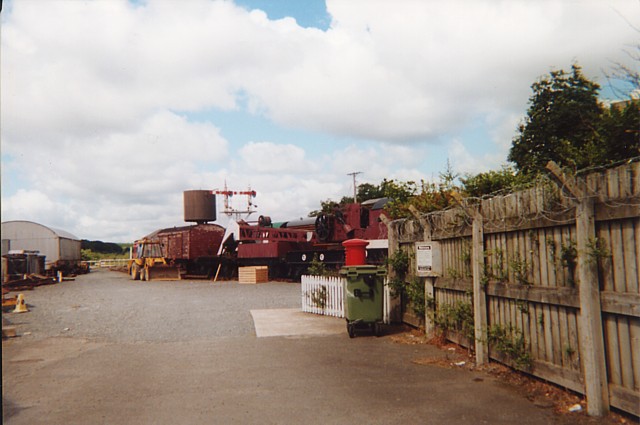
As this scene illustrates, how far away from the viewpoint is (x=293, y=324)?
39.1ft

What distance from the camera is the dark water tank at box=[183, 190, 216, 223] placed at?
44656mm

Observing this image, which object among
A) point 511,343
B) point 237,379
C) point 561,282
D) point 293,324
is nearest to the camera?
point 561,282

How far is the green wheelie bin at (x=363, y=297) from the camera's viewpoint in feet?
32.9

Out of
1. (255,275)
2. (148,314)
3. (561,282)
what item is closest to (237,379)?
(561,282)

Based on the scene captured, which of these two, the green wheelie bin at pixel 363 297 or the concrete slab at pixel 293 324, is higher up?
the green wheelie bin at pixel 363 297

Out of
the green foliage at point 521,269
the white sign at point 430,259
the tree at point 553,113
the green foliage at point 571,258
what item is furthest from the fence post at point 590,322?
the tree at point 553,113

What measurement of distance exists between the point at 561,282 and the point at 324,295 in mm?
8356

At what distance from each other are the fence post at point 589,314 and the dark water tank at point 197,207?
41784 millimetres

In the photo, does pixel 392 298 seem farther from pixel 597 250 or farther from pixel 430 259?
pixel 597 250

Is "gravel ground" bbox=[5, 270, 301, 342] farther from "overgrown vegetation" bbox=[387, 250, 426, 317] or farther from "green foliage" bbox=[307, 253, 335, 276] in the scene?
"overgrown vegetation" bbox=[387, 250, 426, 317]

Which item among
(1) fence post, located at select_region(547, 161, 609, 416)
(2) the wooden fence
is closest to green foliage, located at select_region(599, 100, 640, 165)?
(2) the wooden fence

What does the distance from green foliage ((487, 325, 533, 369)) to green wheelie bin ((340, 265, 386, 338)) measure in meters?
3.25

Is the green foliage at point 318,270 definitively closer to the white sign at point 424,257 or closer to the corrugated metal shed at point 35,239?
the white sign at point 424,257

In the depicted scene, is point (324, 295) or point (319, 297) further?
point (319, 297)
